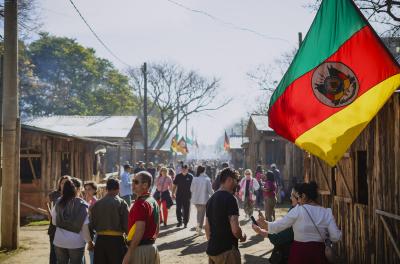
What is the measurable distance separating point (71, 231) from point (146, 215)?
1710 millimetres

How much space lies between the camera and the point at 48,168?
1847cm

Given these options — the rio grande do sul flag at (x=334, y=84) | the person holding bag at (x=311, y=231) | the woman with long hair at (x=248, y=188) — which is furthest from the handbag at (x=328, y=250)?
the woman with long hair at (x=248, y=188)

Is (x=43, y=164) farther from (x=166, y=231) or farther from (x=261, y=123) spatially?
(x=261, y=123)

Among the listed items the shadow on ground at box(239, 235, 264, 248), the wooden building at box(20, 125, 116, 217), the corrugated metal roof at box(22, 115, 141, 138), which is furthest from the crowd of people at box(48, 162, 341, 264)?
the corrugated metal roof at box(22, 115, 141, 138)

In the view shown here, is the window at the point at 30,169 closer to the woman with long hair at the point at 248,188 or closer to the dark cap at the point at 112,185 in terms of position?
the woman with long hair at the point at 248,188

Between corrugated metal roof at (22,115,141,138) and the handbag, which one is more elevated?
corrugated metal roof at (22,115,141,138)

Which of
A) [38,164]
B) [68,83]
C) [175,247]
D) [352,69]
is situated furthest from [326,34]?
[68,83]

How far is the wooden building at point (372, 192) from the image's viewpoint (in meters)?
7.63

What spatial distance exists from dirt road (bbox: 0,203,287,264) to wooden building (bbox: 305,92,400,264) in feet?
6.93

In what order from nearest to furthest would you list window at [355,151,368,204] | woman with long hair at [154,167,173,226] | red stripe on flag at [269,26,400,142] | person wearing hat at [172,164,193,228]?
red stripe on flag at [269,26,400,142] < window at [355,151,368,204] < person wearing hat at [172,164,193,228] < woman with long hair at [154,167,173,226]

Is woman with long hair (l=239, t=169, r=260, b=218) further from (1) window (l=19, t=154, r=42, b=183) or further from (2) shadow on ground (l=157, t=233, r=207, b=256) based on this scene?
(1) window (l=19, t=154, r=42, b=183)

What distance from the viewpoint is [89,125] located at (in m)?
31.1

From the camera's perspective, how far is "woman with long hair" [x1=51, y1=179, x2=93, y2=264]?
262 inches

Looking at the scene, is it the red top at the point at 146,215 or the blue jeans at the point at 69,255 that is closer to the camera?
the red top at the point at 146,215
